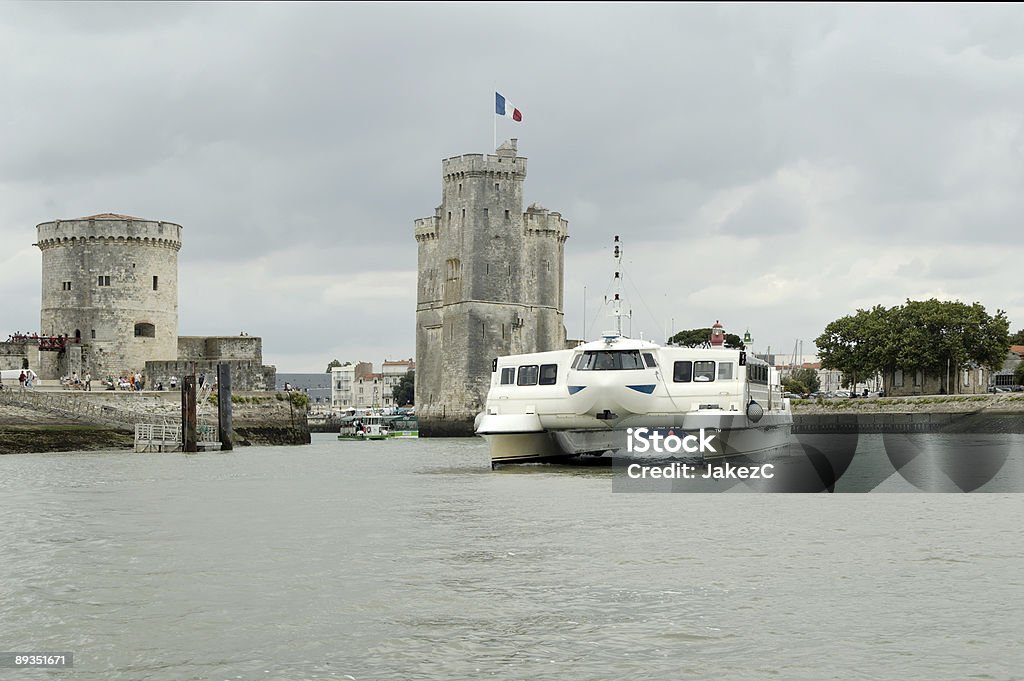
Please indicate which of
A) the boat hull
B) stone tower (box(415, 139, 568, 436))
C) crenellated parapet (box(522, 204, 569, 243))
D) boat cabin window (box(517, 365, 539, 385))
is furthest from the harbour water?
crenellated parapet (box(522, 204, 569, 243))

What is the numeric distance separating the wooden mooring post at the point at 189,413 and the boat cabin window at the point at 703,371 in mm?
21711

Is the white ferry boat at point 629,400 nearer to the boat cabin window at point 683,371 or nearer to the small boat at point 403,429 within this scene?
the boat cabin window at point 683,371

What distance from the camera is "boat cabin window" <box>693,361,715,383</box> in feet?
108

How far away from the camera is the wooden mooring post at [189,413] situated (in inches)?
1852

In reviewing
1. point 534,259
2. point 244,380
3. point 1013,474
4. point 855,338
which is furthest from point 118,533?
point 855,338

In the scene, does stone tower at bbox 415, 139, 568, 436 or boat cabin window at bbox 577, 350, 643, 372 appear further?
stone tower at bbox 415, 139, 568, 436

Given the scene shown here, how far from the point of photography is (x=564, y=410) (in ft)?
106

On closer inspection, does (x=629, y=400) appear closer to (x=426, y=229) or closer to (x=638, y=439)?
(x=638, y=439)

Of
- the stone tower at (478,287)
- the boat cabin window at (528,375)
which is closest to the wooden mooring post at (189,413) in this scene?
the boat cabin window at (528,375)

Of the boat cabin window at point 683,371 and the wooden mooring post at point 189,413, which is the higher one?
the boat cabin window at point 683,371

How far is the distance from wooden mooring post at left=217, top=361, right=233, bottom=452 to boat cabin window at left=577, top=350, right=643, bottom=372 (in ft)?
73.1

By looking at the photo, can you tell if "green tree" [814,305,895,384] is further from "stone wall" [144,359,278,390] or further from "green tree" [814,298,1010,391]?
"stone wall" [144,359,278,390]

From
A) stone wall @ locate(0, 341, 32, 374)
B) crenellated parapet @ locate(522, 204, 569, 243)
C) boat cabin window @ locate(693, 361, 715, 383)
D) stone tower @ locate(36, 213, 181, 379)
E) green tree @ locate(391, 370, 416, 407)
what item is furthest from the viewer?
green tree @ locate(391, 370, 416, 407)

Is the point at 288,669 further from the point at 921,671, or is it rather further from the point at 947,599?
the point at 947,599
